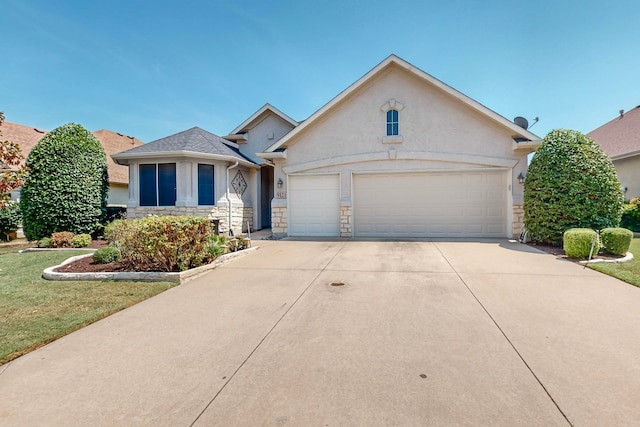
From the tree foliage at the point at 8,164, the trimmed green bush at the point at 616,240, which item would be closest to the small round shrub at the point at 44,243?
the tree foliage at the point at 8,164

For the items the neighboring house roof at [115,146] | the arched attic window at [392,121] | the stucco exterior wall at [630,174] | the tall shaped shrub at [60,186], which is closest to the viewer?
the tall shaped shrub at [60,186]

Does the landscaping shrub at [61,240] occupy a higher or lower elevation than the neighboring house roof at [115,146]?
lower

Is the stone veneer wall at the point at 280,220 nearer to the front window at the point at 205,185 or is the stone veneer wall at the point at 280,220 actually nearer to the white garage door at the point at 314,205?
the white garage door at the point at 314,205

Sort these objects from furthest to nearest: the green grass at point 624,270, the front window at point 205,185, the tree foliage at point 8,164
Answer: the front window at point 205,185 < the tree foliage at point 8,164 < the green grass at point 624,270

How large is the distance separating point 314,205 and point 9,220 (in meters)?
14.1

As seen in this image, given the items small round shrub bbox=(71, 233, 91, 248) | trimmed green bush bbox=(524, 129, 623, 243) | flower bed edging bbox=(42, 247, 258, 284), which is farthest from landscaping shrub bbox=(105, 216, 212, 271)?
trimmed green bush bbox=(524, 129, 623, 243)

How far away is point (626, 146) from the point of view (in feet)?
52.4

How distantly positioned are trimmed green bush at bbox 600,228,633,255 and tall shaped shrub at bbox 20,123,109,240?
1730cm

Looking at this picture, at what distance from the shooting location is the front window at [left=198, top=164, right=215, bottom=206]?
42.9ft

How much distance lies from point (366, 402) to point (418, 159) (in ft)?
34.0

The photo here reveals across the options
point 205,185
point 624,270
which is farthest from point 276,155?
point 624,270

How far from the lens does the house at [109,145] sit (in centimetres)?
1752

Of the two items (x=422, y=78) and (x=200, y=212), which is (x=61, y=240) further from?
(x=422, y=78)

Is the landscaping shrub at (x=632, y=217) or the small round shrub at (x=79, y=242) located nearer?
the small round shrub at (x=79, y=242)
